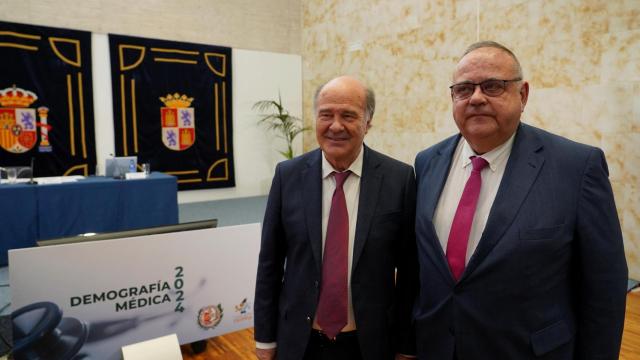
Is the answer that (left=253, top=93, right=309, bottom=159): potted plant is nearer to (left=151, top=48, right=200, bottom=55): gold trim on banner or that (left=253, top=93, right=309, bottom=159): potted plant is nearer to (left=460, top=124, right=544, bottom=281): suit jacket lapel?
(left=151, top=48, right=200, bottom=55): gold trim on banner

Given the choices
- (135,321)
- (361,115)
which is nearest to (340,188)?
(361,115)

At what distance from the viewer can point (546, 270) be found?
122 centimetres

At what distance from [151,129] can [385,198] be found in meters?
6.81

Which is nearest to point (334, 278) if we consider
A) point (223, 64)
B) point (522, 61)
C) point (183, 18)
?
point (522, 61)

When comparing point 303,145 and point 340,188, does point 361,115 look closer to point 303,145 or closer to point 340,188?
point 340,188

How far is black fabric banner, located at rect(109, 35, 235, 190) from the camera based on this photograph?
725 cm

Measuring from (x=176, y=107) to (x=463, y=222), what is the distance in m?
7.15

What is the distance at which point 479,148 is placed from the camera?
138cm

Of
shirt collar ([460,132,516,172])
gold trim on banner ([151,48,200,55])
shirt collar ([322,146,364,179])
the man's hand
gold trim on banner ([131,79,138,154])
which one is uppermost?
gold trim on banner ([151,48,200,55])

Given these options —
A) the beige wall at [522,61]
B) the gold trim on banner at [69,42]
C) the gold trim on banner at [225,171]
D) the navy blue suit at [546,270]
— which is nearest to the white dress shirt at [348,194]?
the navy blue suit at [546,270]

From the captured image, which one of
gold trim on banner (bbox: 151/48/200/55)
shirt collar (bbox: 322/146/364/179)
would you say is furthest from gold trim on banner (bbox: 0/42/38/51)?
shirt collar (bbox: 322/146/364/179)

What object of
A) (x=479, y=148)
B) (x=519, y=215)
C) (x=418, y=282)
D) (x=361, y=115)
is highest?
(x=361, y=115)

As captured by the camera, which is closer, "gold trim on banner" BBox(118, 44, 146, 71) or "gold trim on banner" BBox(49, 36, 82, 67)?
"gold trim on banner" BBox(49, 36, 82, 67)

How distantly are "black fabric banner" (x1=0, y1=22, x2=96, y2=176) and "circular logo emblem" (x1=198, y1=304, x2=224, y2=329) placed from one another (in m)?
5.82
